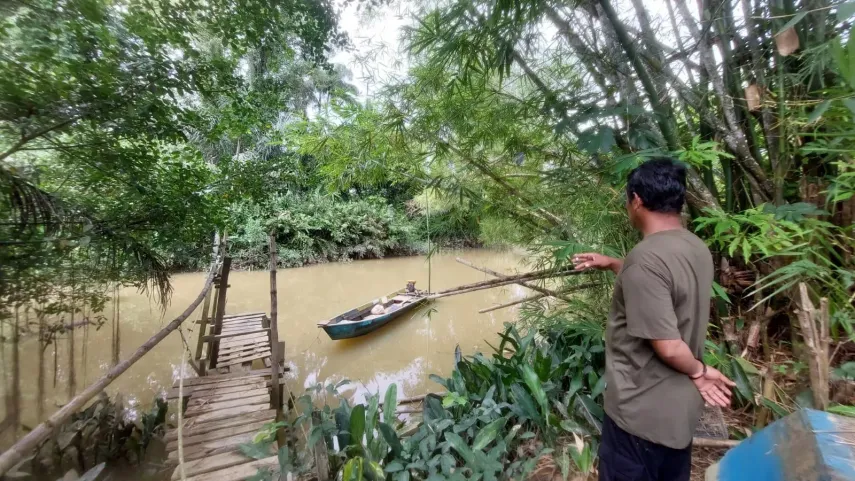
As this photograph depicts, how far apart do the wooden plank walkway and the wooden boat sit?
3.16 ft

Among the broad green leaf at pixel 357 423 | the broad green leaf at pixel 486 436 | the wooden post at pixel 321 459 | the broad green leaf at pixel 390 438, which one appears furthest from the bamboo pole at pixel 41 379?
the broad green leaf at pixel 486 436

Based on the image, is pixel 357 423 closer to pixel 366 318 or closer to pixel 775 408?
pixel 775 408

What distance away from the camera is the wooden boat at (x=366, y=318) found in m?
5.11

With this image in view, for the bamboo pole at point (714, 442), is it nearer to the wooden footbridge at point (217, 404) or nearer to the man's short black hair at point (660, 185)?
the man's short black hair at point (660, 185)

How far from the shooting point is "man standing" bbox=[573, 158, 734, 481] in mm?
930

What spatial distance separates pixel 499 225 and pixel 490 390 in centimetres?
212

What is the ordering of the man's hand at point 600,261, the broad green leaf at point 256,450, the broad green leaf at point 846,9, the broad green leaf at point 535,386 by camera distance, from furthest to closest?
the broad green leaf at point 256,450 < the broad green leaf at point 535,386 < the man's hand at point 600,261 < the broad green leaf at point 846,9

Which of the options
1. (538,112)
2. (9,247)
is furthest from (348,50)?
(9,247)

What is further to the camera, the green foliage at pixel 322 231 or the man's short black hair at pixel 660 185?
the green foliage at pixel 322 231

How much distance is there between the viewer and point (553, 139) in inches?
90.9

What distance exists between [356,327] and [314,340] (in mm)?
912

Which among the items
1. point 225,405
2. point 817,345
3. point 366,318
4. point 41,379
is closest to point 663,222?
point 817,345

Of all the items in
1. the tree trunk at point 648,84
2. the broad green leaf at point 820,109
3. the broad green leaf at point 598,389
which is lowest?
the broad green leaf at point 598,389

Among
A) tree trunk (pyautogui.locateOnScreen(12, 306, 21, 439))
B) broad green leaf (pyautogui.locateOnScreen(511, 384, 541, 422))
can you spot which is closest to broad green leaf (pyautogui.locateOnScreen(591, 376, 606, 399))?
broad green leaf (pyautogui.locateOnScreen(511, 384, 541, 422))
